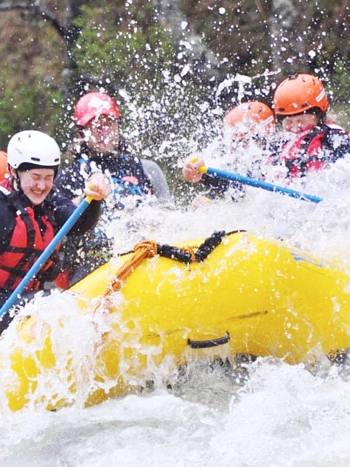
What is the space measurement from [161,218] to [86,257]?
0.61m

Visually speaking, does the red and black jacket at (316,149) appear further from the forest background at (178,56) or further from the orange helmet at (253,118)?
the forest background at (178,56)

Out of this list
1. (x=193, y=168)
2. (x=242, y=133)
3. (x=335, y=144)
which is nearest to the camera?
(x=193, y=168)

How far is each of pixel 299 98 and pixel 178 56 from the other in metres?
4.39

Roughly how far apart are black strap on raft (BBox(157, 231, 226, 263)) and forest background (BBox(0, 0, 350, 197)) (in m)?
5.32

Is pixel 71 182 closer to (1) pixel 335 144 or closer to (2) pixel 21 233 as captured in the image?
(2) pixel 21 233

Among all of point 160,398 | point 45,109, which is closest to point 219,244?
point 160,398

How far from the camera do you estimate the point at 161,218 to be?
216 inches

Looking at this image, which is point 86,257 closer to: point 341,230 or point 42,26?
point 341,230

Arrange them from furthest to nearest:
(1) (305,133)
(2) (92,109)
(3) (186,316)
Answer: (2) (92,109), (1) (305,133), (3) (186,316)

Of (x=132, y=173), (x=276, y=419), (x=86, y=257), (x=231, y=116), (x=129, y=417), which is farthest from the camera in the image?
(x=231, y=116)

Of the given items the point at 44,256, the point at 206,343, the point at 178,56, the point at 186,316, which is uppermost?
the point at 178,56

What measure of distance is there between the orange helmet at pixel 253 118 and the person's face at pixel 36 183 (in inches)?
86.3

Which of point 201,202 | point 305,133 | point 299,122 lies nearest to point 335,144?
point 305,133

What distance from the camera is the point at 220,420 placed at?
12.6ft
